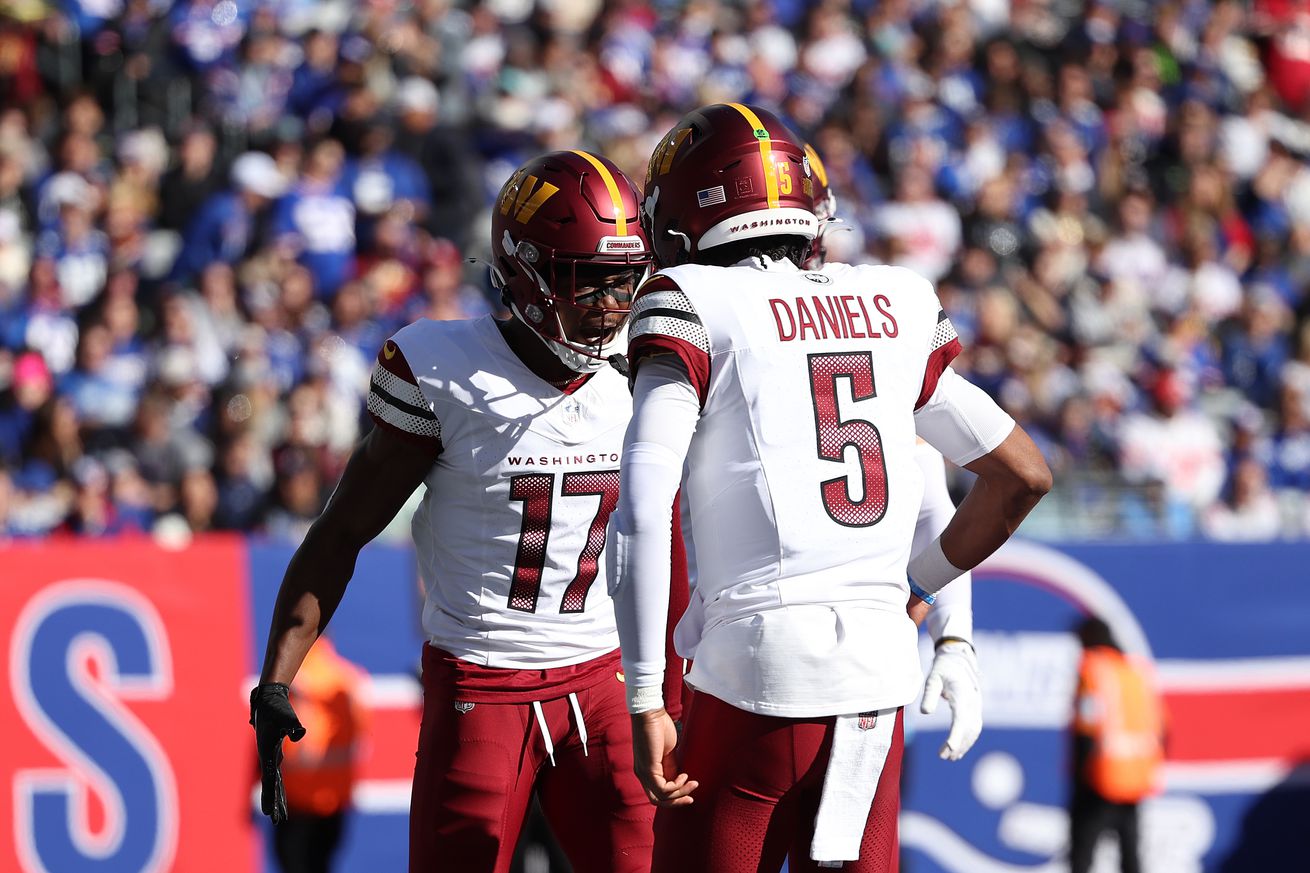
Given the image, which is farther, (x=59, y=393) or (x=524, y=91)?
(x=524, y=91)

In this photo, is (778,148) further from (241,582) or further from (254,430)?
(254,430)

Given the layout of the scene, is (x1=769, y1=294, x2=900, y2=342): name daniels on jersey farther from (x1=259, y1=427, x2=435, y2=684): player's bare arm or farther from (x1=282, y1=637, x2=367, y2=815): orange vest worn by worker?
(x1=282, y1=637, x2=367, y2=815): orange vest worn by worker

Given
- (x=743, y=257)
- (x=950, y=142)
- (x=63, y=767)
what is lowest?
(x=63, y=767)

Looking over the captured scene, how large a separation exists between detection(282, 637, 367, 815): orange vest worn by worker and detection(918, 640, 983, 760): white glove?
3426 mm

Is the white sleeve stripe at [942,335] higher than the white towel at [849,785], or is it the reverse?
the white sleeve stripe at [942,335]

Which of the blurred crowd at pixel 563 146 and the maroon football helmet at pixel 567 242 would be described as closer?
the maroon football helmet at pixel 567 242

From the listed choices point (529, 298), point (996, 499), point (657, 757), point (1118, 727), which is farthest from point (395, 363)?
point (1118, 727)

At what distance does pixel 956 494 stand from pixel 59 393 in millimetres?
4227

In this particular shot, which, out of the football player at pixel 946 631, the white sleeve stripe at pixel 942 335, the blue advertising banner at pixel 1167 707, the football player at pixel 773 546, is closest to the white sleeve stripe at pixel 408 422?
the football player at pixel 773 546

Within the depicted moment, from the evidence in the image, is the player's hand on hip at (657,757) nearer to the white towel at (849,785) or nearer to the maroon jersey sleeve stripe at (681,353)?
the white towel at (849,785)

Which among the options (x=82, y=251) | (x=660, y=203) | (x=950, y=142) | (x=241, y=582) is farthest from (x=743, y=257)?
(x=950, y=142)

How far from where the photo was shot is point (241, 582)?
6.21 metres

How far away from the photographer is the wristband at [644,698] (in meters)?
2.72

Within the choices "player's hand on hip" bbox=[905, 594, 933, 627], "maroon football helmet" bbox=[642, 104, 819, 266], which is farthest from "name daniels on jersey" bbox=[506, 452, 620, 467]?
"player's hand on hip" bbox=[905, 594, 933, 627]
